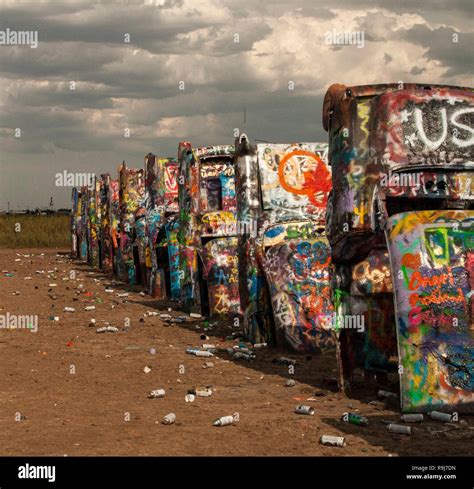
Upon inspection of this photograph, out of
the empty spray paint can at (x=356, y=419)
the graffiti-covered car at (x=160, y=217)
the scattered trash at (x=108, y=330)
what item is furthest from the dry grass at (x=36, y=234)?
the empty spray paint can at (x=356, y=419)

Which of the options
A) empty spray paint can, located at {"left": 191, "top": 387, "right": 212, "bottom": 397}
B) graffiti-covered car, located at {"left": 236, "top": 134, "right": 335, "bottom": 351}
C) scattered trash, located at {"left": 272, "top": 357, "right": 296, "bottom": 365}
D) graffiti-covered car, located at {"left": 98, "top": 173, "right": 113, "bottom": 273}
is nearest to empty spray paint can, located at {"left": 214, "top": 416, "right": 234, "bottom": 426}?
empty spray paint can, located at {"left": 191, "top": 387, "right": 212, "bottom": 397}

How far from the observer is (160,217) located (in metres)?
21.0

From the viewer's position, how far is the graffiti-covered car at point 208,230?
16172 millimetres

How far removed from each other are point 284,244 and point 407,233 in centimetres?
410

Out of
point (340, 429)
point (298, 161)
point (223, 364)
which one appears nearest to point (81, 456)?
point (340, 429)

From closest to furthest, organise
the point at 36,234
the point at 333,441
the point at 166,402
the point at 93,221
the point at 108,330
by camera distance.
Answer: the point at 333,441
the point at 166,402
the point at 108,330
the point at 93,221
the point at 36,234

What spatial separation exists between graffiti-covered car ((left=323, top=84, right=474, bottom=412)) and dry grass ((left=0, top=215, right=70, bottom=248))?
140 ft

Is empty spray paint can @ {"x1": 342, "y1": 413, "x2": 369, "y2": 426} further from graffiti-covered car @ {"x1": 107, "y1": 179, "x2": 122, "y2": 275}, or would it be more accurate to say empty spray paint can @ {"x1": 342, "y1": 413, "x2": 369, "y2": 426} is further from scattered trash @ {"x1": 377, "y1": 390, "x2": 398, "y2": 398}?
graffiti-covered car @ {"x1": 107, "y1": 179, "x2": 122, "y2": 275}

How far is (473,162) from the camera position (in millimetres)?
9195

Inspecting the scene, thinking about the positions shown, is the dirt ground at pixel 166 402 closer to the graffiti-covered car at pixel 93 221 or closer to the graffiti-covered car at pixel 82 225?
the graffiti-covered car at pixel 93 221

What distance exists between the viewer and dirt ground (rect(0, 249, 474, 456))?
7.43 m

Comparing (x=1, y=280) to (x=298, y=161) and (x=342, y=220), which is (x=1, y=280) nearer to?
(x=298, y=161)

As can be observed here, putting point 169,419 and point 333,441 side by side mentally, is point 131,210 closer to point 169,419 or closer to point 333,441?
point 169,419

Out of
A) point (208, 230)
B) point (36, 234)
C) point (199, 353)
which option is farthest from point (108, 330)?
point (36, 234)
